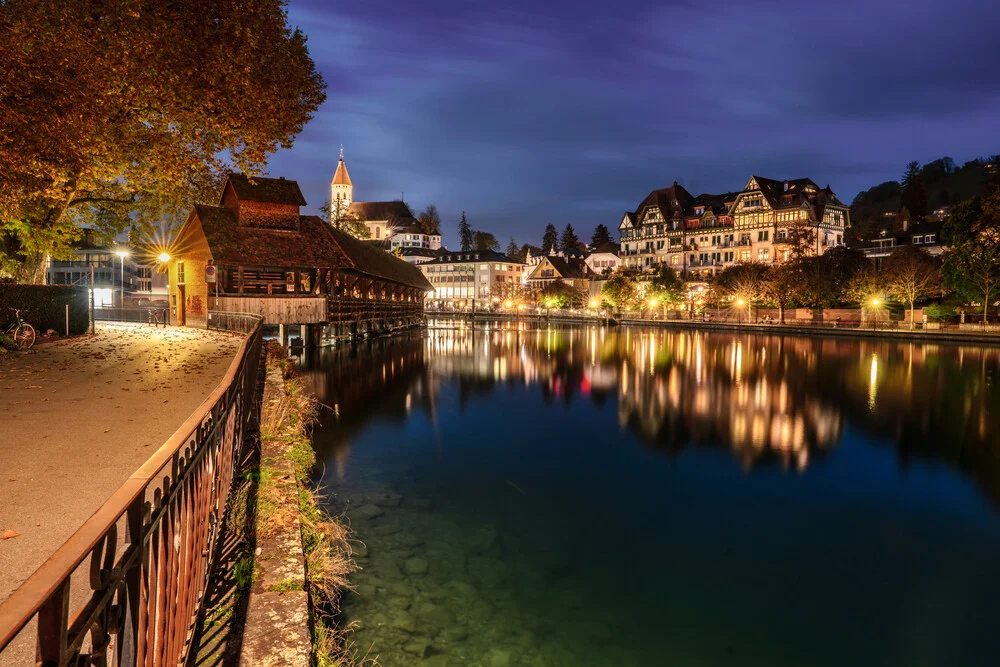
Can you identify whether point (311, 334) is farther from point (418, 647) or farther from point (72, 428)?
point (418, 647)

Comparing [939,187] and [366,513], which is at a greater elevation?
[939,187]

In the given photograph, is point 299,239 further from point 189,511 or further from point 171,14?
point 189,511

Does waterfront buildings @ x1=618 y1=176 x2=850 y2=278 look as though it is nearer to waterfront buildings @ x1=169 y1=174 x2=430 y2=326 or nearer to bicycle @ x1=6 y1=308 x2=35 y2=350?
waterfront buildings @ x1=169 y1=174 x2=430 y2=326

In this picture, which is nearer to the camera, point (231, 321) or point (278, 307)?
point (231, 321)

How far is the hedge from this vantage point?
2034 centimetres

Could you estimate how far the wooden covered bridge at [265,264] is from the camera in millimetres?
32094

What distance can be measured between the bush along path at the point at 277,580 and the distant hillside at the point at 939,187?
16694cm

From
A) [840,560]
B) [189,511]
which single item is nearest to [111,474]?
[189,511]

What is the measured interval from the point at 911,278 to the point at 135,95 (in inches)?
2372

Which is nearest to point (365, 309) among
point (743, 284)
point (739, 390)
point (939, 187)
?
point (739, 390)

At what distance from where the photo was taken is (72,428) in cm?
862

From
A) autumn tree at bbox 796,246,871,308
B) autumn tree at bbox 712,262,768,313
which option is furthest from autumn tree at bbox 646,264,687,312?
autumn tree at bbox 796,246,871,308

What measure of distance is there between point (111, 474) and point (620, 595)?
634 centimetres

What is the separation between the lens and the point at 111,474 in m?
6.50
